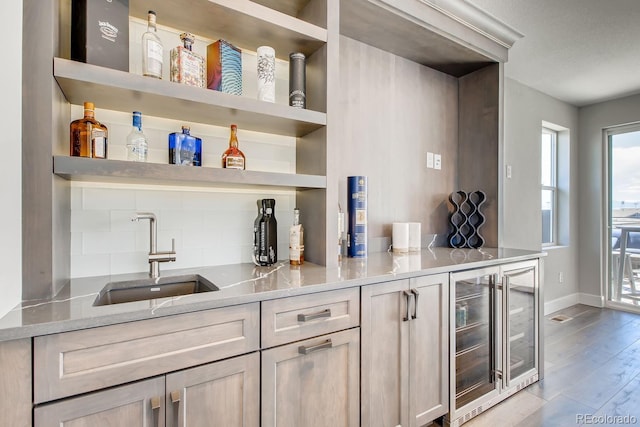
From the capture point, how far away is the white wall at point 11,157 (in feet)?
3.07

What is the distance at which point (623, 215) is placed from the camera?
147 inches

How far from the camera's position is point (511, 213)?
3191 mm

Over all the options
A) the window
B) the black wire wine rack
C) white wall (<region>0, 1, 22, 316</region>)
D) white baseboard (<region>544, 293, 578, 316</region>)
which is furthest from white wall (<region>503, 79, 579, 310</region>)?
white wall (<region>0, 1, 22, 316</region>)

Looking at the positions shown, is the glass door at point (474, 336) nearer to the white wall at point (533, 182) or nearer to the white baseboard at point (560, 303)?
the white wall at point (533, 182)

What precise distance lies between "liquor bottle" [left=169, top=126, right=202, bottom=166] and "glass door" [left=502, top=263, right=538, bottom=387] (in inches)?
74.1

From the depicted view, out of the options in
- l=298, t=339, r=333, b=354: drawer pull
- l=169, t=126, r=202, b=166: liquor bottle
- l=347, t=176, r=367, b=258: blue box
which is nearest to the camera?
l=298, t=339, r=333, b=354: drawer pull

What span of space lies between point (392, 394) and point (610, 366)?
2.09 m

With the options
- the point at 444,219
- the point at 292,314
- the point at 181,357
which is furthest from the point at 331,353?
the point at 444,219

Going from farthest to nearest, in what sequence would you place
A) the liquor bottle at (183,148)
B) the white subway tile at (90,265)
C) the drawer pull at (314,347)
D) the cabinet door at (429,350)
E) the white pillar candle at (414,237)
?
the white pillar candle at (414,237), the cabinet door at (429,350), the liquor bottle at (183,148), the white subway tile at (90,265), the drawer pull at (314,347)

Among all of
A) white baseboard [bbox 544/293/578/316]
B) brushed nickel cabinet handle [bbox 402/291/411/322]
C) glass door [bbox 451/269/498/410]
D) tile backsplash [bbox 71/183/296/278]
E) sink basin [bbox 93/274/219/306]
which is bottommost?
white baseboard [bbox 544/293/578/316]

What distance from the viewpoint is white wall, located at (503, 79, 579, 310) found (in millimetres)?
3219

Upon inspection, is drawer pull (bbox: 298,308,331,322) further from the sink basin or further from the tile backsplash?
the tile backsplash

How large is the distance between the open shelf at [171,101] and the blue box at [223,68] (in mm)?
136

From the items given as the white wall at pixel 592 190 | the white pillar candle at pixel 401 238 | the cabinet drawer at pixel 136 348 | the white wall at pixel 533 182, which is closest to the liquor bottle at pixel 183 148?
A: the cabinet drawer at pixel 136 348
